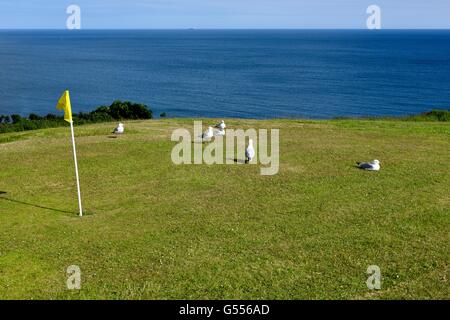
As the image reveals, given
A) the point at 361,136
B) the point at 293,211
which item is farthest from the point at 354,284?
the point at 361,136

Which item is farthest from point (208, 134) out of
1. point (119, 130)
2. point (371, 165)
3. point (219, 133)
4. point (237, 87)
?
point (237, 87)

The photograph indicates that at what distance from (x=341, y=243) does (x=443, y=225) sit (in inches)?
184

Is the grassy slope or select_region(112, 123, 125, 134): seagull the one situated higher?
select_region(112, 123, 125, 134): seagull

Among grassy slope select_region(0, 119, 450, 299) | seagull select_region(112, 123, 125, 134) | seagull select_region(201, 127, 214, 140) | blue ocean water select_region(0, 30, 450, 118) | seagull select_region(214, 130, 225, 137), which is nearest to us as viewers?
grassy slope select_region(0, 119, 450, 299)

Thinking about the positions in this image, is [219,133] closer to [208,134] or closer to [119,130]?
[208,134]

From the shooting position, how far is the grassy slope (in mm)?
14836

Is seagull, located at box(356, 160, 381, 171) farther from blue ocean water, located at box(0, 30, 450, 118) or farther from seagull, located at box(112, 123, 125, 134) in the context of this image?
blue ocean water, located at box(0, 30, 450, 118)

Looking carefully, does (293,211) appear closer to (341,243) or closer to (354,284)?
(341,243)

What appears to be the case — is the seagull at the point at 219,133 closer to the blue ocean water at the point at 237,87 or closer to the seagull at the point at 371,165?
the seagull at the point at 371,165

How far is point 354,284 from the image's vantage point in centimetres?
1462

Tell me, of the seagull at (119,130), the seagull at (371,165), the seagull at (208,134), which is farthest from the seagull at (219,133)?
the seagull at (371,165)

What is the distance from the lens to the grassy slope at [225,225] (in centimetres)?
1484

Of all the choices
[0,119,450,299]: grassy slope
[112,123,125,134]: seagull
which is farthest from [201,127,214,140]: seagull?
[112,123,125,134]: seagull

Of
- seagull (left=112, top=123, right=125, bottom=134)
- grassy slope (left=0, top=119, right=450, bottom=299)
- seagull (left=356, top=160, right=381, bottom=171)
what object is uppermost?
seagull (left=112, top=123, right=125, bottom=134)
